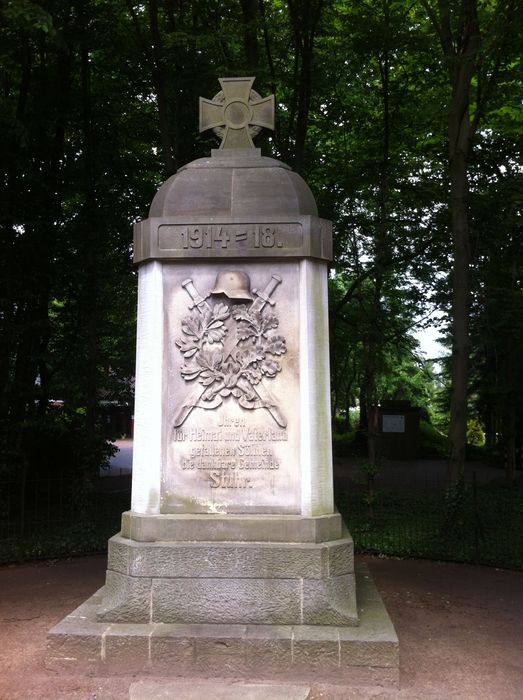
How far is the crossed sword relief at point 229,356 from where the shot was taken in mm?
5594

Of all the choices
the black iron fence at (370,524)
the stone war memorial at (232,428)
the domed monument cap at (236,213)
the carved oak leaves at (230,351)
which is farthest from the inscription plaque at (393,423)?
the carved oak leaves at (230,351)

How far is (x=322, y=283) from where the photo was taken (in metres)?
5.77

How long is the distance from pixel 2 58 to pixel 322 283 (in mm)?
7490

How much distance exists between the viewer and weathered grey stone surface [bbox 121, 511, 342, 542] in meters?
5.32

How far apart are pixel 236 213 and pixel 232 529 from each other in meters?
2.73

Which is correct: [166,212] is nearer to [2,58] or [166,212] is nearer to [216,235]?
[216,235]

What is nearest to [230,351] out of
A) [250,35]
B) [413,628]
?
[413,628]

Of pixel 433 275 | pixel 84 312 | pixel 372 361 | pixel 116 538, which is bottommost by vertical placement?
pixel 116 538

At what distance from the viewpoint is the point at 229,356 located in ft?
18.5

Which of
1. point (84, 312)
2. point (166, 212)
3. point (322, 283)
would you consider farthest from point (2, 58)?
point (322, 283)

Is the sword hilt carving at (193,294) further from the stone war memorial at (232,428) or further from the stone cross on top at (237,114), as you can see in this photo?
the stone cross on top at (237,114)

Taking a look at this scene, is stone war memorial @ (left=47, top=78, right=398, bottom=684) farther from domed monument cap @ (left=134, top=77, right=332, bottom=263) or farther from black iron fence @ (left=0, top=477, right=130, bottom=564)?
black iron fence @ (left=0, top=477, right=130, bottom=564)

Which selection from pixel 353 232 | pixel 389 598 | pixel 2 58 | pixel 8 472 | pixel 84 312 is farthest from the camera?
pixel 353 232

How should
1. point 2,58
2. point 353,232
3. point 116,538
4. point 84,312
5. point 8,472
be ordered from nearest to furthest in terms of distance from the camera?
point 116,538, point 2,58, point 8,472, point 84,312, point 353,232
